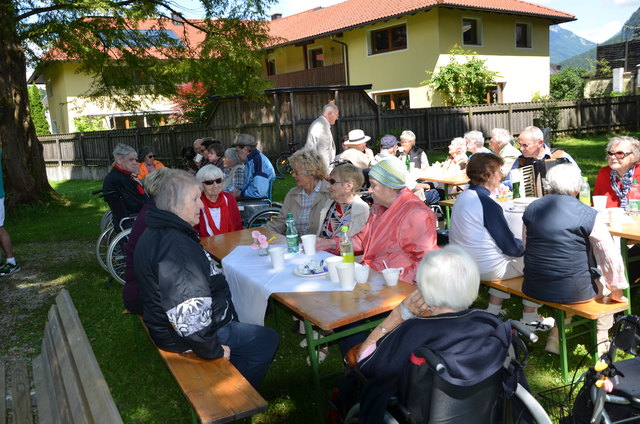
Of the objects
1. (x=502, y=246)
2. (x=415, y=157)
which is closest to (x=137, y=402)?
(x=502, y=246)

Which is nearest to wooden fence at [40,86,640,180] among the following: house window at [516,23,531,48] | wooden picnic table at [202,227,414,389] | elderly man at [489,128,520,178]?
house window at [516,23,531,48]

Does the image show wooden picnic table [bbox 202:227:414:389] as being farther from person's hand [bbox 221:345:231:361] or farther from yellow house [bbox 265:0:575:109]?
yellow house [bbox 265:0:575:109]

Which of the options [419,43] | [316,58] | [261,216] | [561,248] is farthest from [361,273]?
[316,58]

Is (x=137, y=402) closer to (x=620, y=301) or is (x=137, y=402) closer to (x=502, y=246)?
(x=502, y=246)

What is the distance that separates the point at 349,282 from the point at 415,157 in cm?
571

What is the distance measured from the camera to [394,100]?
2295 centimetres

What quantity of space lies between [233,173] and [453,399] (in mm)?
5515

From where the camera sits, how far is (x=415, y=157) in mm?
8398

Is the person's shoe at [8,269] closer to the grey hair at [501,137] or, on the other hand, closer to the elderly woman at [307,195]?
the elderly woman at [307,195]

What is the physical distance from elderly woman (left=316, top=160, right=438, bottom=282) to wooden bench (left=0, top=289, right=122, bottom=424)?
1.87 metres

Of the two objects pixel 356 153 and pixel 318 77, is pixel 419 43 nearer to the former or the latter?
pixel 318 77

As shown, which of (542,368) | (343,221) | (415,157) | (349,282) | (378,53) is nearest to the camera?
(349,282)

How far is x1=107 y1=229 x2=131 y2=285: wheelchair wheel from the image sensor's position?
18.7 feet

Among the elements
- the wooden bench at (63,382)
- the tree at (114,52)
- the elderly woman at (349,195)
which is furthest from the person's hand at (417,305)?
the tree at (114,52)
